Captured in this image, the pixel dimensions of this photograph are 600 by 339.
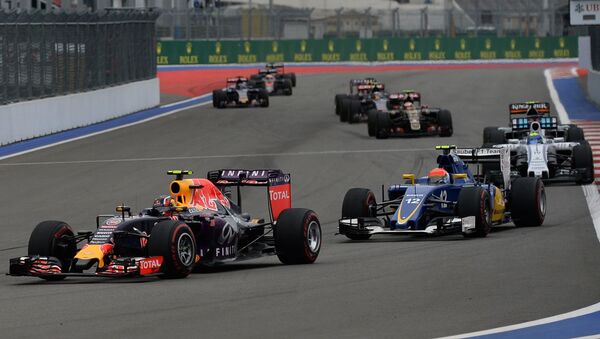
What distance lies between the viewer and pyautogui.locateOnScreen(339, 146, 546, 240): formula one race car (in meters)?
17.3

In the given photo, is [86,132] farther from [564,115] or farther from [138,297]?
[138,297]

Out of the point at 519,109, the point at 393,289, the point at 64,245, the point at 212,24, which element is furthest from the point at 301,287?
the point at 212,24

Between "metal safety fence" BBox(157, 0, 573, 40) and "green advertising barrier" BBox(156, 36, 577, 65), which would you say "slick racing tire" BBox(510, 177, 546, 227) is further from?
"metal safety fence" BBox(157, 0, 573, 40)

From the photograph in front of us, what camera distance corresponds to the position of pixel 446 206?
58.5ft

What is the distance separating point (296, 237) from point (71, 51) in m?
26.6

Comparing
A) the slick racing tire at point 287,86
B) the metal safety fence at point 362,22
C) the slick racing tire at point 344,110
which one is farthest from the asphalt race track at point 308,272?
the metal safety fence at point 362,22

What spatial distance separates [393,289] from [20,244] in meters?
7.02

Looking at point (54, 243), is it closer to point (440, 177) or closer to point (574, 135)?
point (440, 177)

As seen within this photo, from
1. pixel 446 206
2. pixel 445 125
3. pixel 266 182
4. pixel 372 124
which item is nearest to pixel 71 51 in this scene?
pixel 372 124

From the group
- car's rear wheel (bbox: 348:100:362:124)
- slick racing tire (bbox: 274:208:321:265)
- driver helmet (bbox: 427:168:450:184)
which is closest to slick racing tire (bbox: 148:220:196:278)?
slick racing tire (bbox: 274:208:321:265)

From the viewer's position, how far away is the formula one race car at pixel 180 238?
13.5 metres

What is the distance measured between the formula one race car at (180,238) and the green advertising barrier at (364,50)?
217ft

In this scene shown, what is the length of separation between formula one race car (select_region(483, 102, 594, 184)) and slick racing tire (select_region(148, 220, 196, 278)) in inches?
427

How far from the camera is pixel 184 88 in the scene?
61.2 metres
